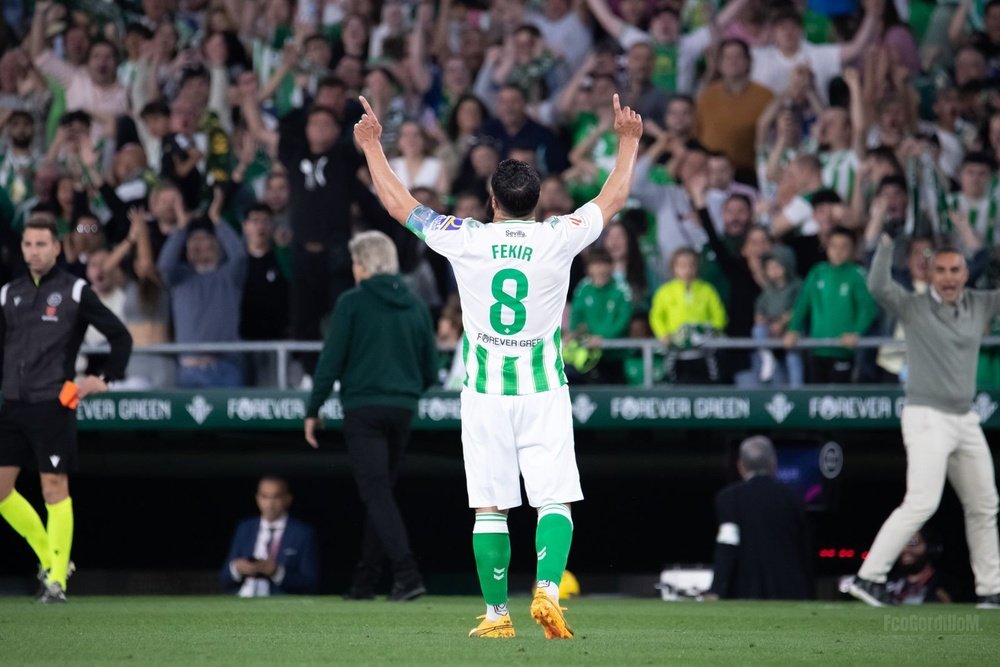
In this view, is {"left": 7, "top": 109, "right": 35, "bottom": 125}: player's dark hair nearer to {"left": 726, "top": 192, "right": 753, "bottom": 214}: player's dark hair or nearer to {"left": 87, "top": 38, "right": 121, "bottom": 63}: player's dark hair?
{"left": 87, "top": 38, "right": 121, "bottom": 63}: player's dark hair

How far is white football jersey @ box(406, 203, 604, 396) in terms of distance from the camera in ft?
25.1

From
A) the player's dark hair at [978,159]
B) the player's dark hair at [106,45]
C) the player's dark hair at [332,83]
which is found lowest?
the player's dark hair at [978,159]

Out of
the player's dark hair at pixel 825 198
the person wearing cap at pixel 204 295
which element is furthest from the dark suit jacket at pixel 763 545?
the person wearing cap at pixel 204 295

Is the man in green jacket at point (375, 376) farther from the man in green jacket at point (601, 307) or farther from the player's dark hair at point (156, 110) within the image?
the player's dark hair at point (156, 110)

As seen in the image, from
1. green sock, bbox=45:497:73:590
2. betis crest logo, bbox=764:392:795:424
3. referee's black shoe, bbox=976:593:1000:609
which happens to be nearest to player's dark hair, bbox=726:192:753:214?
betis crest logo, bbox=764:392:795:424

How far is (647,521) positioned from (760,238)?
2.80 meters

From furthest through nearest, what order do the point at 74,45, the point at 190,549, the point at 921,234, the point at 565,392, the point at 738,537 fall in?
the point at 74,45
the point at 190,549
the point at 921,234
the point at 738,537
the point at 565,392

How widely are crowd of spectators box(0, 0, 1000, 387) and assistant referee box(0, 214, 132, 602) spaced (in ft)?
11.9

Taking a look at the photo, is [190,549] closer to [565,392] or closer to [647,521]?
[647,521]

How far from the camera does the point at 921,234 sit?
43.8 ft

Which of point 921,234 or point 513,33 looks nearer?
point 921,234

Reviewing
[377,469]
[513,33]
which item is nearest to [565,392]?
[377,469]

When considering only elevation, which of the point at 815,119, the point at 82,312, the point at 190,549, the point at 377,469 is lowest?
the point at 190,549

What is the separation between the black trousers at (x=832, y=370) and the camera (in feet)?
44.7
